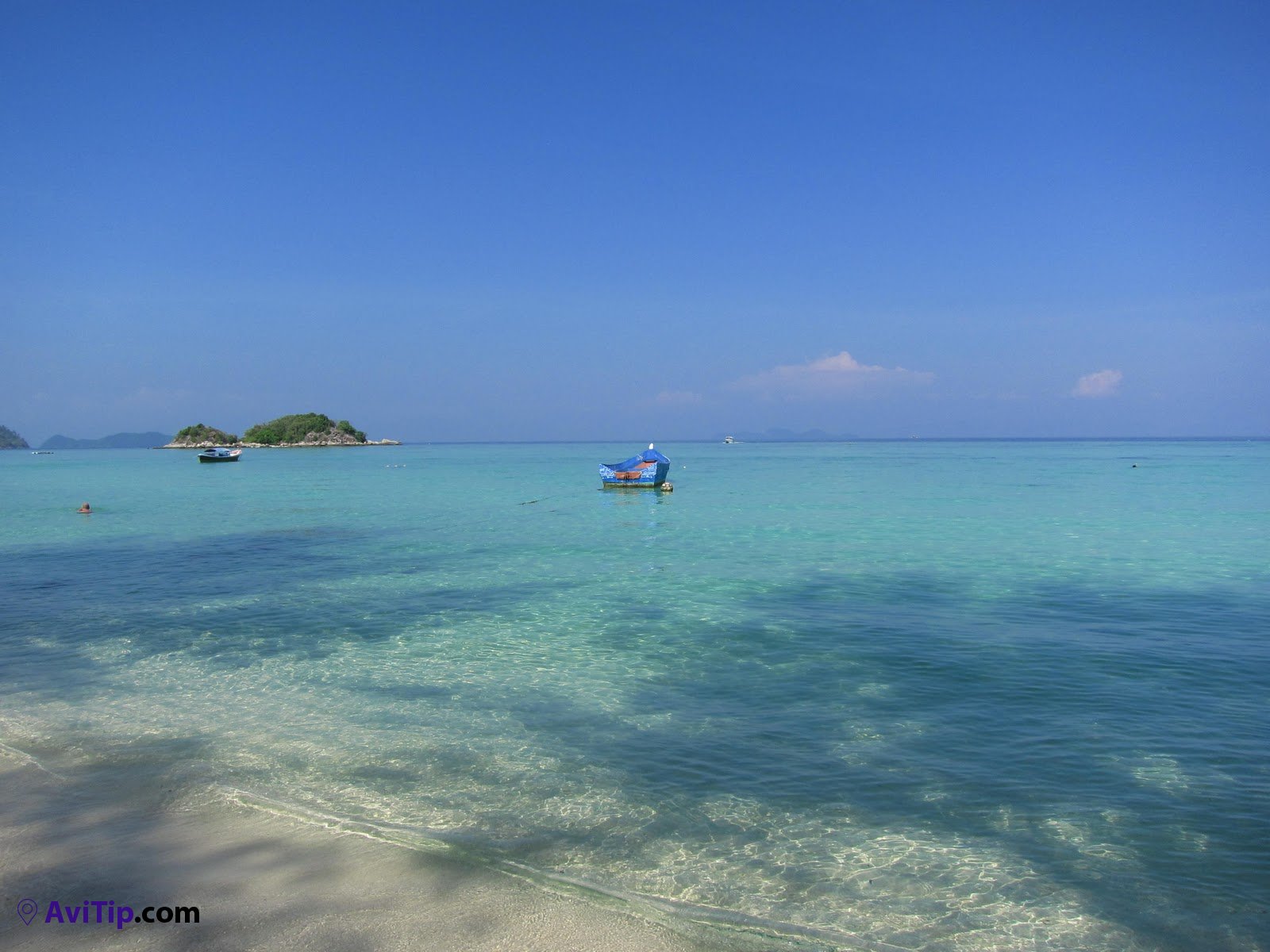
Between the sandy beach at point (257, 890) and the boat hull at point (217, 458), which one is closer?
the sandy beach at point (257, 890)

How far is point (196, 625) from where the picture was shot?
1530 centimetres

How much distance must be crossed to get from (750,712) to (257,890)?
5.83 meters

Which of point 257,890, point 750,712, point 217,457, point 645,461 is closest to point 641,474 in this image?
point 645,461

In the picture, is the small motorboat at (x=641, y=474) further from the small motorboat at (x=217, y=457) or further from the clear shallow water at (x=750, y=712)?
the small motorboat at (x=217, y=457)

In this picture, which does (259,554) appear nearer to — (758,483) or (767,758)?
(767,758)

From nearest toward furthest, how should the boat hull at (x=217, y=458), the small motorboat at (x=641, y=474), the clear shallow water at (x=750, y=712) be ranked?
1. the clear shallow water at (x=750, y=712)
2. the small motorboat at (x=641, y=474)
3. the boat hull at (x=217, y=458)

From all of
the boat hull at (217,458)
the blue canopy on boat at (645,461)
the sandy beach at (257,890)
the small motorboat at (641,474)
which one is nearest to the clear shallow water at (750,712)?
the sandy beach at (257,890)

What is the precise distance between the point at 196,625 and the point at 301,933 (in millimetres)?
11614

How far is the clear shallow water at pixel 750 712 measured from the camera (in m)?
6.33

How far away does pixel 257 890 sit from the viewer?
596 cm

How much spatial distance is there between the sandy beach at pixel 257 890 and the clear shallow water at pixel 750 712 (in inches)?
18.3

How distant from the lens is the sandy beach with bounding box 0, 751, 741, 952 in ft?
17.6

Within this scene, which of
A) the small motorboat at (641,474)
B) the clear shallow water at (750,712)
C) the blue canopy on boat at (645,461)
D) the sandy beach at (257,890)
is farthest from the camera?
the blue canopy on boat at (645,461)

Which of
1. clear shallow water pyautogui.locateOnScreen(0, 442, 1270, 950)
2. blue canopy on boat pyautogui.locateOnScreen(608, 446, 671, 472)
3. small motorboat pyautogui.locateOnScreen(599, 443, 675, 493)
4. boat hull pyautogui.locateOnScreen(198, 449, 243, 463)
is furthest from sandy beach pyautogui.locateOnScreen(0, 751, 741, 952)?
boat hull pyautogui.locateOnScreen(198, 449, 243, 463)
